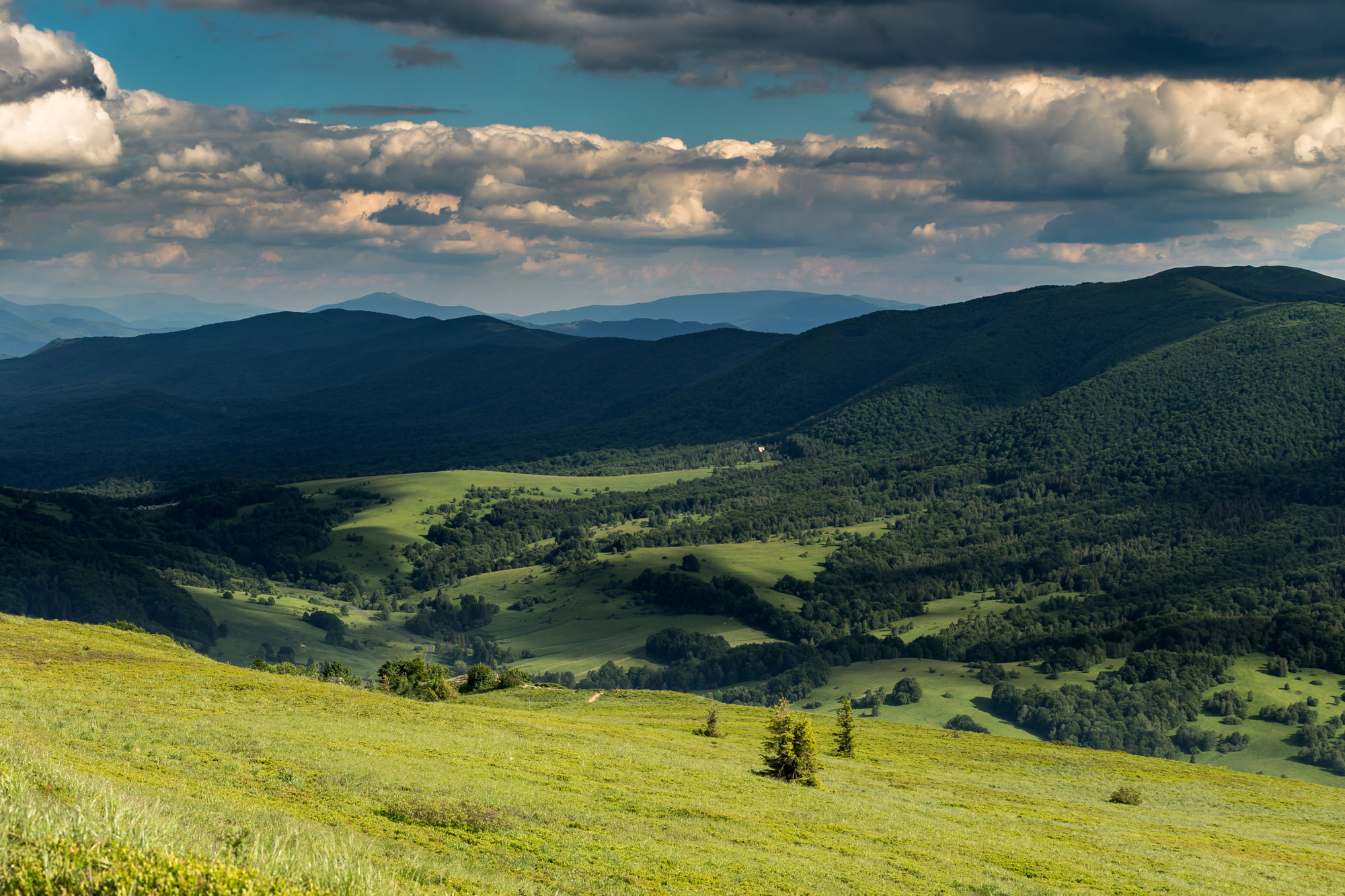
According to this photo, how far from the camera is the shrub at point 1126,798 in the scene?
75688 mm

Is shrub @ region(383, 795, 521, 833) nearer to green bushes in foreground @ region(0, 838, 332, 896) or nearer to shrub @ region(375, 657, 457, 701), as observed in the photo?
green bushes in foreground @ region(0, 838, 332, 896)

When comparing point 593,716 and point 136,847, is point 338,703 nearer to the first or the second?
point 593,716

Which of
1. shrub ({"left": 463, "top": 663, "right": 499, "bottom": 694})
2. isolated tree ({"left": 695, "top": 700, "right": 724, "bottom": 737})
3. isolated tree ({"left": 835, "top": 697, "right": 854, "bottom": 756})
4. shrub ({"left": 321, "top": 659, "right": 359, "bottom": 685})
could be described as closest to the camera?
isolated tree ({"left": 835, "top": 697, "right": 854, "bottom": 756})

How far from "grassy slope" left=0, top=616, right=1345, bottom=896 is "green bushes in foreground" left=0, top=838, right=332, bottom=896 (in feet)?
4.76

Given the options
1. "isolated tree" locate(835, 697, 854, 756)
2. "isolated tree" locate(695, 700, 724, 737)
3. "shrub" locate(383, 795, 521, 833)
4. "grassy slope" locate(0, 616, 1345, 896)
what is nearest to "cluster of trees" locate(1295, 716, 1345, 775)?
"grassy slope" locate(0, 616, 1345, 896)

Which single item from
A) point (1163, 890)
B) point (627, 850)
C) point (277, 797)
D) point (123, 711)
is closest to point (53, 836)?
point (277, 797)

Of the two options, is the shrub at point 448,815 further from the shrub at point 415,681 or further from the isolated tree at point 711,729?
the shrub at point 415,681

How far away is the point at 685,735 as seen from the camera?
87.2 m

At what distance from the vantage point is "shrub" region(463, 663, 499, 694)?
407 feet

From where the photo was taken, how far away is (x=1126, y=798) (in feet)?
250

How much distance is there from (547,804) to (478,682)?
3405 inches

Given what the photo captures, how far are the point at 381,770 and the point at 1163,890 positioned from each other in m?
35.5

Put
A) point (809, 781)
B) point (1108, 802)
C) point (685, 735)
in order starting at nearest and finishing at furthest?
point (809, 781) → point (1108, 802) → point (685, 735)

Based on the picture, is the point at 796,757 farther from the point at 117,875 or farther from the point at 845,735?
the point at 117,875
